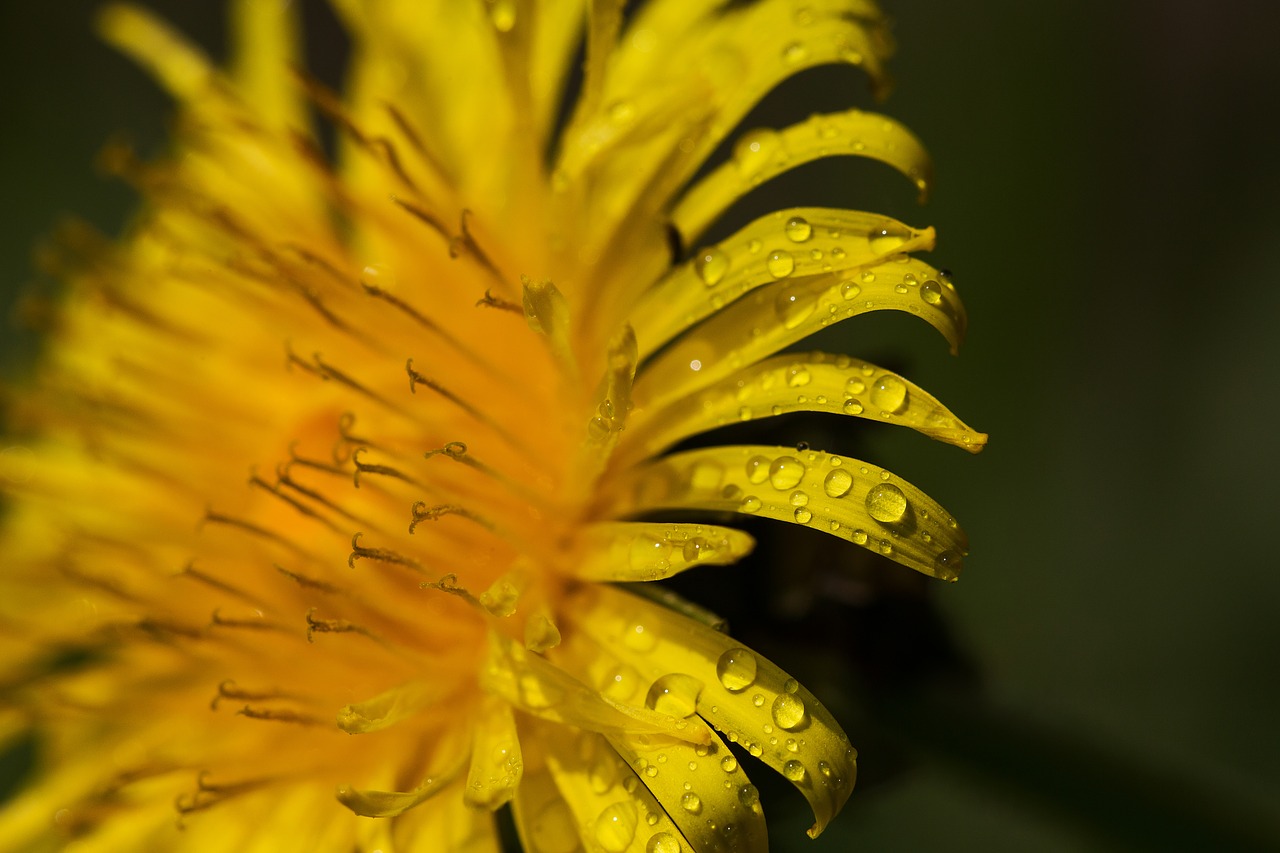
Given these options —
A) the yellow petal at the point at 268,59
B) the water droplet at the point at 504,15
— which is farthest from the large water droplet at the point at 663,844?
the yellow petal at the point at 268,59

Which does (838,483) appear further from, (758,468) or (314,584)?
(314,584)

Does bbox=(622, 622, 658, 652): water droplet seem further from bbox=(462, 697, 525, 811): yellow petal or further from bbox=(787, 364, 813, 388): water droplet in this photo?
bbox=(787, 364, 813, 388): water droplet

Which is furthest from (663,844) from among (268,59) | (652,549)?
(268,59)

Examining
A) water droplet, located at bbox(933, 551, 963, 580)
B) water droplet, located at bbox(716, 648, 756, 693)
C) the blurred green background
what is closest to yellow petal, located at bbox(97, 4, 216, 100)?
the blurred green background

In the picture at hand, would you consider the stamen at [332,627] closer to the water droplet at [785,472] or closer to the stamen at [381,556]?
→ the stamen at [381,556]

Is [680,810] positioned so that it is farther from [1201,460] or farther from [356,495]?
[1201,460]
